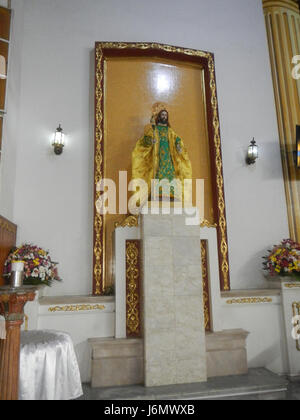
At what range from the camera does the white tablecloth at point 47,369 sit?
7.06 ft

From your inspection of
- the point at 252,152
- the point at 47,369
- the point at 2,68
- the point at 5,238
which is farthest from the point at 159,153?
the point at 47,369

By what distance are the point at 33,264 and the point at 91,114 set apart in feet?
8.56

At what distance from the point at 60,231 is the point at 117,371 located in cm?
206

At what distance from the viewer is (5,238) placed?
398 cm

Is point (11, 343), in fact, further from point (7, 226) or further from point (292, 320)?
point (292, 320)

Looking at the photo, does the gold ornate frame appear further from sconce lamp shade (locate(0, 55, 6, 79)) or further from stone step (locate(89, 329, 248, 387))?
sconce lamp shade (locate(0, 55, 6, 79))

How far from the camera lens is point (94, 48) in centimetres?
551

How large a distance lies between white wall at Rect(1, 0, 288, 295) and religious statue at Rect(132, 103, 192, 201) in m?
0.82

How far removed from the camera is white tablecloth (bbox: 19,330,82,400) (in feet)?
7.06

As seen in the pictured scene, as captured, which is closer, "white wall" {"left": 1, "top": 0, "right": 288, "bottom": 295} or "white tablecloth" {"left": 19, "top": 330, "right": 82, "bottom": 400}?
"white tablecloth" {"left": 19, "top": 330, "right": 82, "bottom": 400}

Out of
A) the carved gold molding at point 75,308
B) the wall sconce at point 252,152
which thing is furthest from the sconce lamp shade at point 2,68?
the wall sconce at point 252,152

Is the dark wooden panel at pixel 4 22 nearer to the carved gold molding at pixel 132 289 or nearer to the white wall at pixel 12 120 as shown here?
the white wall at pixel 12 120

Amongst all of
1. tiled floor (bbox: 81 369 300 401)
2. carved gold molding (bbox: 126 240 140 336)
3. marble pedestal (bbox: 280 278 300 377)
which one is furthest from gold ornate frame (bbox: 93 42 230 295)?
tiled floor (bbox: 81 369 300 401)

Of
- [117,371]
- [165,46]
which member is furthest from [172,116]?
[117,371]
